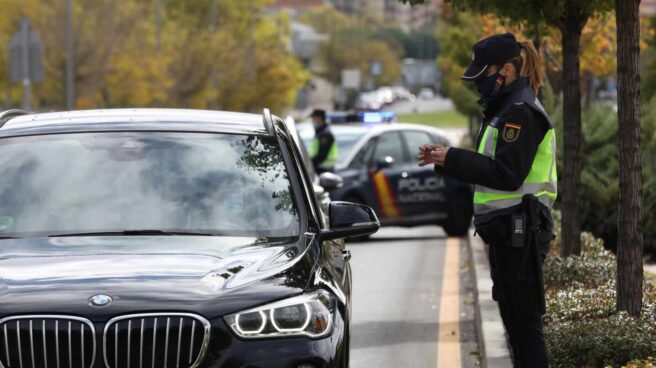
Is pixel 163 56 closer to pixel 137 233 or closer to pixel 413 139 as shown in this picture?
pixel 413 139

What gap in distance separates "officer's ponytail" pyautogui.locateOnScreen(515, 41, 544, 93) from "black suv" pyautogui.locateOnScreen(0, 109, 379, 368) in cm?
99

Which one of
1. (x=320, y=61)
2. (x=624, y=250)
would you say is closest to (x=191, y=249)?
(x=624, y=250)

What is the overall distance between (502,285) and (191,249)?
1594 millimetres

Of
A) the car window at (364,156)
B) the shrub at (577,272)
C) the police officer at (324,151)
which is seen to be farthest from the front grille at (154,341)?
the car window at (364,156)

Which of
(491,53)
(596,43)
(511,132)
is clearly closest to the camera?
(511,132)

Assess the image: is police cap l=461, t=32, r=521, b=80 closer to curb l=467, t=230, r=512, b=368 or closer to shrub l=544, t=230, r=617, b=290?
curb l=467, t=230, r=512, b=368

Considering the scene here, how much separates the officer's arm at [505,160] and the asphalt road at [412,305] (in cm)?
298

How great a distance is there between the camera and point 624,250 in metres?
8.23

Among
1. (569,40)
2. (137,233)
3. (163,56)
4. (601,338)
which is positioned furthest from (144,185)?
(163,56)

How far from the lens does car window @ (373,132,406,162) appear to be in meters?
20.2

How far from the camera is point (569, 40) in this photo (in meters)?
11.5

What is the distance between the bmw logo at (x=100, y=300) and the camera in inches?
206

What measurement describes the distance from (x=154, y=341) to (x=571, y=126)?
22.8 ft

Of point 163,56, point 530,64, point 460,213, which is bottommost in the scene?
point 163,56
